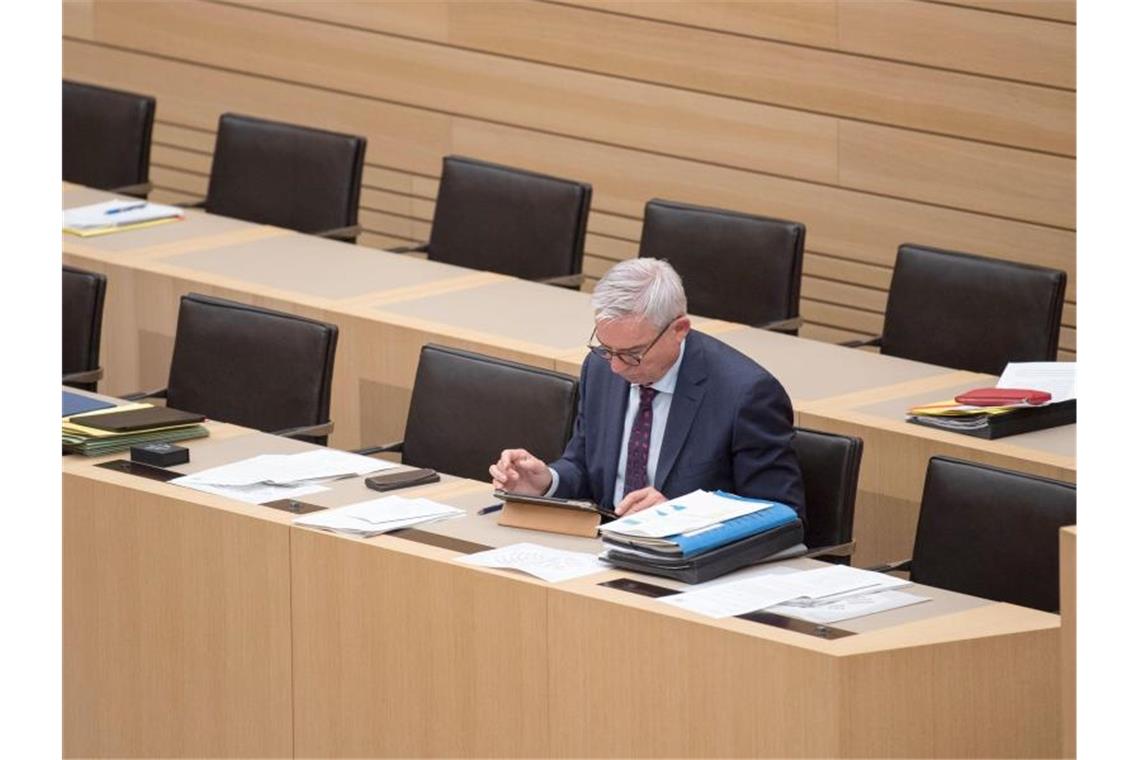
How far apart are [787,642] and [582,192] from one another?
322 cm

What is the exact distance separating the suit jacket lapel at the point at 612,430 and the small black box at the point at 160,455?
37.4 inches

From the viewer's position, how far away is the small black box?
15.8 feet

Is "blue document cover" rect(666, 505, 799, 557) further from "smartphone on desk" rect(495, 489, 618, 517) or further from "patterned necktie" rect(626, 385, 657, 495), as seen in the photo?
"patterned necktie" rect(626, 385, 657, 495)

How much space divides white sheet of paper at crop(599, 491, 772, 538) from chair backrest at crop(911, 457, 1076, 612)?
1.46ft

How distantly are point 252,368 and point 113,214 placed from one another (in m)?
1.73

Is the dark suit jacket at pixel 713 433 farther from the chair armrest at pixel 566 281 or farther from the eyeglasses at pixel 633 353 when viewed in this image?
the chair armrest at pixel 566 281

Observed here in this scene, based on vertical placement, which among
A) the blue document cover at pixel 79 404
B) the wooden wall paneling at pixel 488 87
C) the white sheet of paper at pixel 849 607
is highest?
the wooden wall paneling at pixel 488 87

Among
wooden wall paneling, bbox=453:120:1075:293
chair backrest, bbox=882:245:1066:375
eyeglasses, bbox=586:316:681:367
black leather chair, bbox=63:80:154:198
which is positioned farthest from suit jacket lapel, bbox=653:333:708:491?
black leather chair, bbox=63:80:154:198

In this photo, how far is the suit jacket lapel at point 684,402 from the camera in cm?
460

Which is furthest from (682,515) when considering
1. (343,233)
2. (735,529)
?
(343,233)

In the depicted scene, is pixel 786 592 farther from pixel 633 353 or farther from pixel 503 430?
pixel 503 430

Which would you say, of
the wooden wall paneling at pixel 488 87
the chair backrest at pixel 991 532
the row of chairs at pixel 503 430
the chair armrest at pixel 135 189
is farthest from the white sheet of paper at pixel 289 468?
the chair armrest at pixel 135 189
